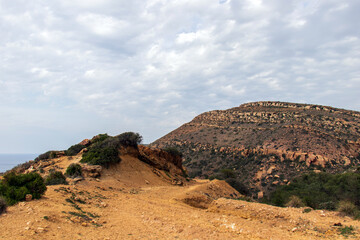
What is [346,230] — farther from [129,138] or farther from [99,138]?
[99,138]

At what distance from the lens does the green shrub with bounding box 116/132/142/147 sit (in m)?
26.5

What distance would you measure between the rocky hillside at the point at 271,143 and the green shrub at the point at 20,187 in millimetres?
26139

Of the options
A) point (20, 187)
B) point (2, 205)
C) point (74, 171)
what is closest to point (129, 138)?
point (74, 171)

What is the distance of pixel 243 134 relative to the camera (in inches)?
2105

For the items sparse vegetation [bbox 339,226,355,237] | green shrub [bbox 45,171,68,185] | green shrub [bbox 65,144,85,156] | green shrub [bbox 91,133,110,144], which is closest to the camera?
sparse vegetation [bbox 339,226,355,237]

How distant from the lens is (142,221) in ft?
34.1

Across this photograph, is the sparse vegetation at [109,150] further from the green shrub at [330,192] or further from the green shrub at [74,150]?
the green shrub at [330,192]

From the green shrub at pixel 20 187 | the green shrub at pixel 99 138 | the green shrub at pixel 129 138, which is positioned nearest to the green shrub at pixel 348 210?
the green shrub at pixel 20 187

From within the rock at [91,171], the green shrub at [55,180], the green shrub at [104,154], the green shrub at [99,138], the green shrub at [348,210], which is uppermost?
the green shrub at [99,138]

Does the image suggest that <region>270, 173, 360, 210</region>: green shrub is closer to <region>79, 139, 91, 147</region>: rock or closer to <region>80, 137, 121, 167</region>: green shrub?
<region>80, 137, 121, 167</region>: green shrub

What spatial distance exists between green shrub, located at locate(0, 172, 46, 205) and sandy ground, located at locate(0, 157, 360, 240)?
0.47 meters

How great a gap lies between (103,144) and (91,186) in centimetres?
909

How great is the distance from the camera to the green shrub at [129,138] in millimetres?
26486

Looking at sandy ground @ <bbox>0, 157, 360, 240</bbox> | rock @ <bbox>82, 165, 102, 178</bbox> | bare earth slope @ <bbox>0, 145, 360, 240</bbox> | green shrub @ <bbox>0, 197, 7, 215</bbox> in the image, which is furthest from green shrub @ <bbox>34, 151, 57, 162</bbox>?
green shrub @ <bbox>0, 197, 7, 215</bbox>
